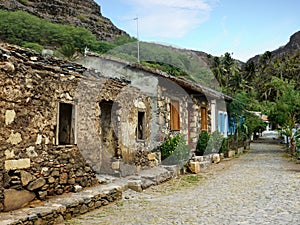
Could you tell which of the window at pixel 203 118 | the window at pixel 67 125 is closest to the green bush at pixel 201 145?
the window at pixel 203 118

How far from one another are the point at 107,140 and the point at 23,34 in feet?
122

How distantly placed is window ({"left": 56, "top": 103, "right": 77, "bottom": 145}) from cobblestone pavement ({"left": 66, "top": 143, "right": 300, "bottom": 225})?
5.55 ft

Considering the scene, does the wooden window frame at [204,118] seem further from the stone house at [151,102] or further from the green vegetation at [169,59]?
the green vegetation at [169,59]

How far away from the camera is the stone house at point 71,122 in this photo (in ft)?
17.3

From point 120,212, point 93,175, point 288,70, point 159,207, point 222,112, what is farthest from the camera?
point 288,70

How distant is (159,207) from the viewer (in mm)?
6473

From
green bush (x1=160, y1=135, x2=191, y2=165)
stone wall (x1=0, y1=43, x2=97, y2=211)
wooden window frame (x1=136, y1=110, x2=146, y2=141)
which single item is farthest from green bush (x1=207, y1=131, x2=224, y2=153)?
stone wall (x1=0, y1=43, x2=97, y2=211)

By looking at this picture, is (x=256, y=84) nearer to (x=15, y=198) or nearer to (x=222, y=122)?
(x=222, y=122)

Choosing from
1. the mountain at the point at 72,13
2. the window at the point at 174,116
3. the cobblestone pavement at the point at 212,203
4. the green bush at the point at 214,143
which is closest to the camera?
the cobblestone pavement at the point at 212,203

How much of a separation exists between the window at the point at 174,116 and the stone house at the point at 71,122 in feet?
0.53

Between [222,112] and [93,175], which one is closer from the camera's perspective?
[93,175]

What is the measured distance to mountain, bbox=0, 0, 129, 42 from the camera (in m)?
56.7

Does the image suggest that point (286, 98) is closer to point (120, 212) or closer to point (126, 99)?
point (126, 99)

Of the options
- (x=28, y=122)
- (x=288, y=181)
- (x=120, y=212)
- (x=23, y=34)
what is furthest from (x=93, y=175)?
(x=23, y=34)
